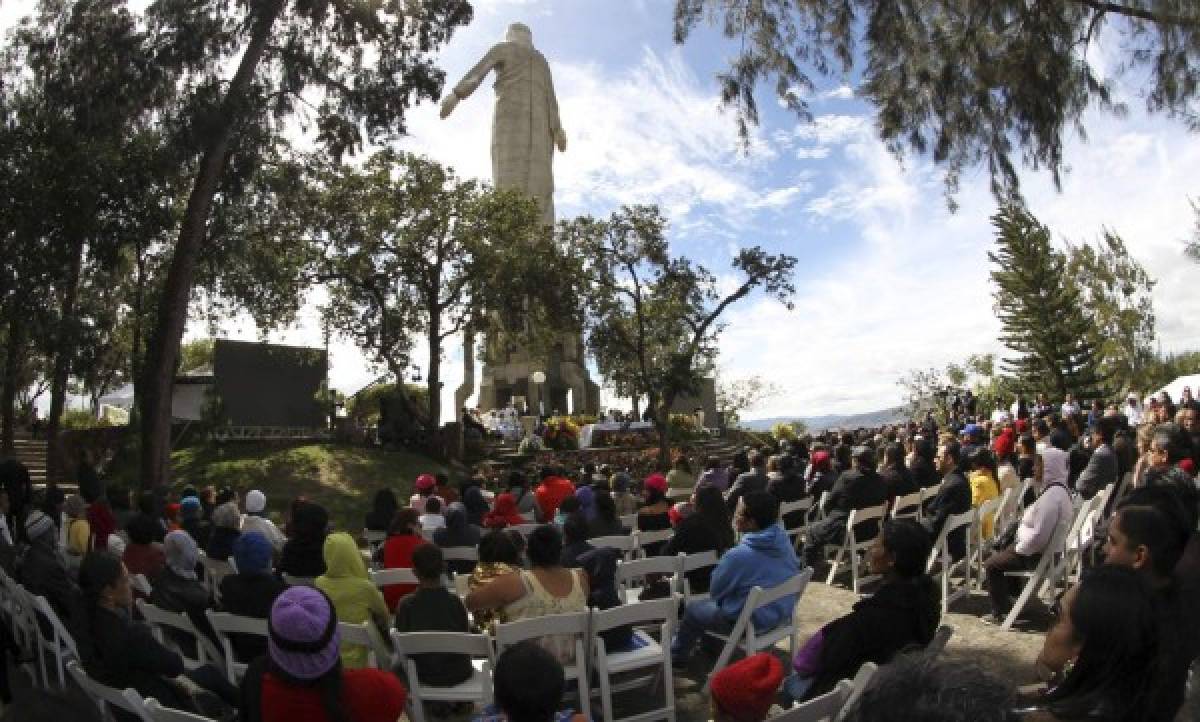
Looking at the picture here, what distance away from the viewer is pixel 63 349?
14133 mm

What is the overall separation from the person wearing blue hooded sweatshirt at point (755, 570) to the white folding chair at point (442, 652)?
1317mm

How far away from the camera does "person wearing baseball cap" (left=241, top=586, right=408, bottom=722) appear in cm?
264

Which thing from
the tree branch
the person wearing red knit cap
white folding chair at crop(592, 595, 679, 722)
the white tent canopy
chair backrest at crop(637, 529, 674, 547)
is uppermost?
the tree branch

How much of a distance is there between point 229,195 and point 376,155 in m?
7.04

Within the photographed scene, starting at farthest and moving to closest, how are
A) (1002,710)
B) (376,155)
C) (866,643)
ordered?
(376,155) → (866,643) → (1002,710)

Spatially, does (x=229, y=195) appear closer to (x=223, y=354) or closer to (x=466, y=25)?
(x=466, y=25)

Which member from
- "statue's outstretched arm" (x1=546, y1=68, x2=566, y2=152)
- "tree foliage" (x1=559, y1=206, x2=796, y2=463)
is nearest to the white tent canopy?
"tree foliage" (x1=559, y1=206, x2=796, y2=463)

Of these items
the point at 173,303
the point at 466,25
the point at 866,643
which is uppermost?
the point at 466,25

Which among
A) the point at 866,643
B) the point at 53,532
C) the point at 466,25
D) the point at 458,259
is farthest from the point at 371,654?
the point at 458,259

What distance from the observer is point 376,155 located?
1969cm

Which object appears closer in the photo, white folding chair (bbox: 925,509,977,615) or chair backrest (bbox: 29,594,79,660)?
chair backrest (bbox: 29,594,79,660)

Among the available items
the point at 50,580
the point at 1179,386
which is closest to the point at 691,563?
the point at 50,580

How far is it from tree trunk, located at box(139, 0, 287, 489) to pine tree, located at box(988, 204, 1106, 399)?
3534cm

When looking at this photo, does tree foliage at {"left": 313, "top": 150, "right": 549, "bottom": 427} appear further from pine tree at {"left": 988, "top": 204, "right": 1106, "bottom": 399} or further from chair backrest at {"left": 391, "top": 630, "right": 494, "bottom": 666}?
pine tree at {"left": 988, "top": 204, "right": 1106, "bottom": 399}
